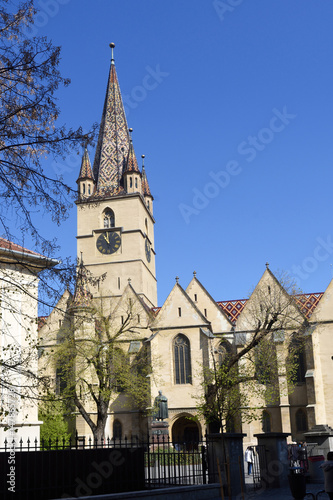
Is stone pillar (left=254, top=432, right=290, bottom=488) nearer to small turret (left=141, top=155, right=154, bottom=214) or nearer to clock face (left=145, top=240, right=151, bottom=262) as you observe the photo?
clock face (left=145, top=240, right=151, bottom=262)

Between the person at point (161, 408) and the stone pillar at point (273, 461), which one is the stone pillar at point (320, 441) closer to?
the stone pillar at point (273, 461)

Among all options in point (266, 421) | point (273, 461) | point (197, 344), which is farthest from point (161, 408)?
point (273, 461)

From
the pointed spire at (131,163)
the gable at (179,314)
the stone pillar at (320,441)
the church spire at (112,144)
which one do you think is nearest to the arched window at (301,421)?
the gable at (179,314)

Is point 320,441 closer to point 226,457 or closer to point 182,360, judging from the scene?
point 226,457

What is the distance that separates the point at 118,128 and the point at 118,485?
160ft

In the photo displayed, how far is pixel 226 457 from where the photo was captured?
14859mm

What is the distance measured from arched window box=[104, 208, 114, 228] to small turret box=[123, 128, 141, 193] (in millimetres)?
2595

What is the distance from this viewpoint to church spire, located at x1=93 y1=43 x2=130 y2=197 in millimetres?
55250

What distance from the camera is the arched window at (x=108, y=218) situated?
53.3 meters

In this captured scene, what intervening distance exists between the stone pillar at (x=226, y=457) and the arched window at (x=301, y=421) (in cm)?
2628

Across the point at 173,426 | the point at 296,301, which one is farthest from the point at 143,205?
the point at 173,426

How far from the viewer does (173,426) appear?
134 ft

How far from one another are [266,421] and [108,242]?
69.8ft

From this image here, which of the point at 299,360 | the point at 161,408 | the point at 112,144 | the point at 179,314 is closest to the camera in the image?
the point at 161,408
